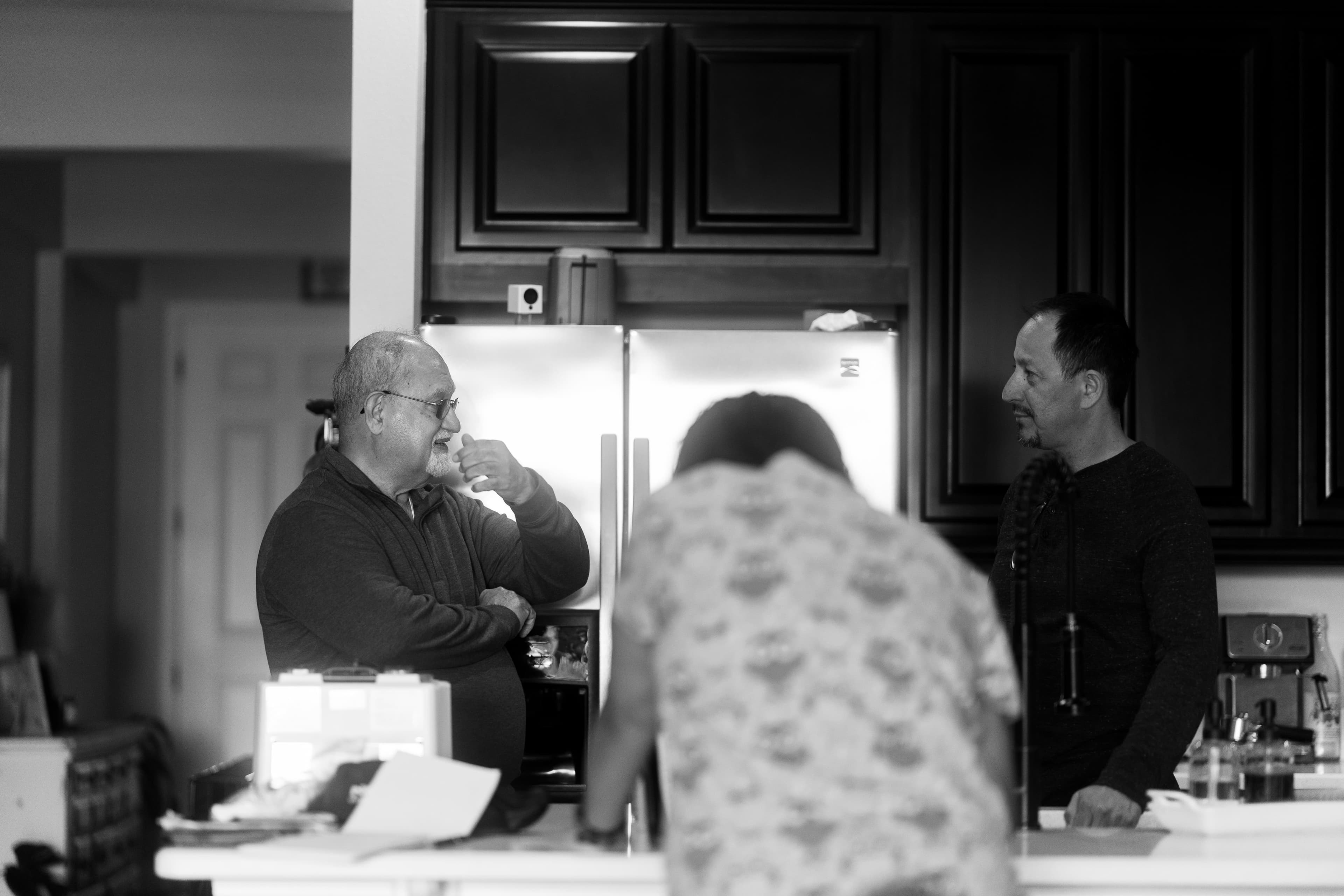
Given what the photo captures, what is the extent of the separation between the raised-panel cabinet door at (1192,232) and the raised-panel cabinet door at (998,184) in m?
0.08

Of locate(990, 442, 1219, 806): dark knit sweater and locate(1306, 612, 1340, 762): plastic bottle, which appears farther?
locate(1306, 612, 1340, 762): plastic bottle

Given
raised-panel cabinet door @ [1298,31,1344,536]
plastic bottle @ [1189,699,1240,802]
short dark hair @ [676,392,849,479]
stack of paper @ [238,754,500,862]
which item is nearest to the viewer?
short dark hair @ [676,392,849,479]

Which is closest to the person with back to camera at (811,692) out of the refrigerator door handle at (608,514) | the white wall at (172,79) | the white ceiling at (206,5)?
the refrigerator door handle at (608,514)

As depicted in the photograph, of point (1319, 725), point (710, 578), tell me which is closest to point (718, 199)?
point (1319, 725)

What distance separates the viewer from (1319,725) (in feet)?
11.0

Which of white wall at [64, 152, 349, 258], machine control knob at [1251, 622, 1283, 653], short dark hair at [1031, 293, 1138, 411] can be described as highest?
white wall at [64, 152, 349, 258]

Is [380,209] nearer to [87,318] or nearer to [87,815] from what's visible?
[87,815]

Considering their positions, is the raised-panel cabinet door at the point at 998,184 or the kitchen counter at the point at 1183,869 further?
the raised-panel cabinet door at the point at 998,184

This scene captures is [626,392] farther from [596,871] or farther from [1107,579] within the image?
[596,871]

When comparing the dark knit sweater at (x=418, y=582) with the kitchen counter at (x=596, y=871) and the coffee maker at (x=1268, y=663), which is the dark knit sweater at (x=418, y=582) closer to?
the kitchen counter at (x=596, y=871)

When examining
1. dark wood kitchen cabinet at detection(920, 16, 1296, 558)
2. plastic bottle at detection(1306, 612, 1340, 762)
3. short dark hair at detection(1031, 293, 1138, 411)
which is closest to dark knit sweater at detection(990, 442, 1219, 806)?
short dark hair at detection(1031, 293, 1138, 411)

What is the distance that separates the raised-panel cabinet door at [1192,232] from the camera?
3236 mm

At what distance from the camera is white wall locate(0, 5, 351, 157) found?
14.4 feet

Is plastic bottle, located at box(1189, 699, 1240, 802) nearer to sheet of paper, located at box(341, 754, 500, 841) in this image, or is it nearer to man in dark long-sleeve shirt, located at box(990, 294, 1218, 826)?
man in dark long-sleeve shirt, located at box(990, 294, 1218, 826)
